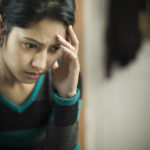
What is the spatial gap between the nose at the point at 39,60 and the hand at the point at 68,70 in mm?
55

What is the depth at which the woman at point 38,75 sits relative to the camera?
42 cm

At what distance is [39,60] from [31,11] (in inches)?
4.2

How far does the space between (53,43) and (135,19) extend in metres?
0.94

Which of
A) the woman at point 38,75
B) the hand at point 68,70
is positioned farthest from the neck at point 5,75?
the hand at point 68,70

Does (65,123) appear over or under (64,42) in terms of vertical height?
under

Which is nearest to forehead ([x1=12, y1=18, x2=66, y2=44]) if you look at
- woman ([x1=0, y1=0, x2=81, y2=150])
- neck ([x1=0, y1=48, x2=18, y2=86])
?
woman ([x1=0, y1=0, x2=81, y2=150])

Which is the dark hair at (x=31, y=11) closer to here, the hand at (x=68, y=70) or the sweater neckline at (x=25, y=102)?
the hand at (x=68, y=70)

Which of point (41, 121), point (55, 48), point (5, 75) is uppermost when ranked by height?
point (55, 48)

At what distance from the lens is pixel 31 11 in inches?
15.7

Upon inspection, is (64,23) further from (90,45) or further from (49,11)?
(90,45)

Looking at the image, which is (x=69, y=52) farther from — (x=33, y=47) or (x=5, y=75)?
(x=5, y=75)

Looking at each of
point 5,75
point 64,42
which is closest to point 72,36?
point 64,42

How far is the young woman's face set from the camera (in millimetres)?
420

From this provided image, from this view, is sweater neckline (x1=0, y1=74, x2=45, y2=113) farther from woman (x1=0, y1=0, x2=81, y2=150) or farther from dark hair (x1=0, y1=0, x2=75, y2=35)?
dark hair (x1=0, y1=0, x2=75, y2=35)
